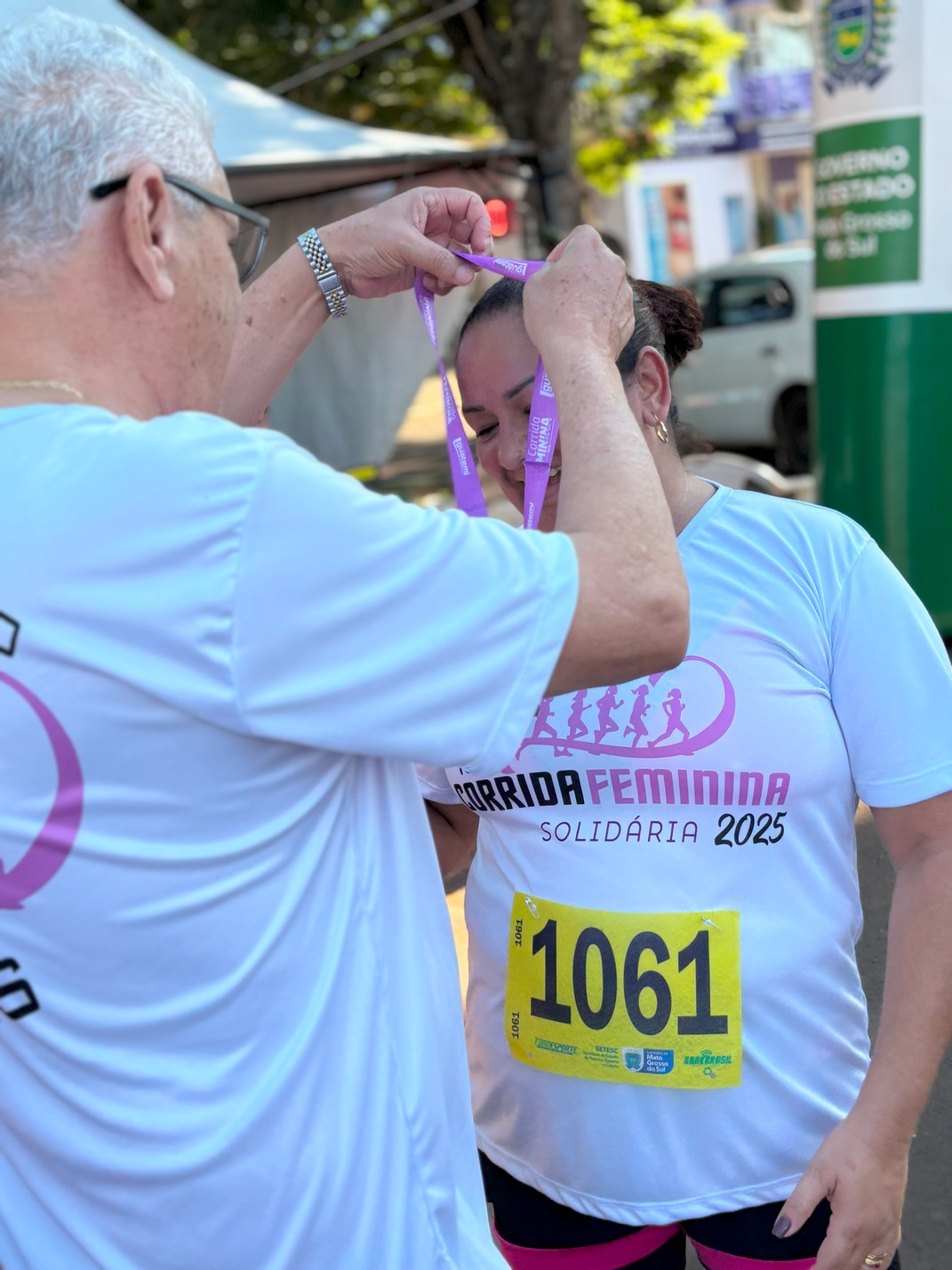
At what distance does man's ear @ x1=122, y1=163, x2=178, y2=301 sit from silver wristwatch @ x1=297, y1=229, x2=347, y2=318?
70 centimetres

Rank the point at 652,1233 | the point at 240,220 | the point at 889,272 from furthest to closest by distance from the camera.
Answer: the point at 889,272, the point at 652,1233, the point at 240,220

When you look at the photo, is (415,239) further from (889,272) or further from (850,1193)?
(889,272)

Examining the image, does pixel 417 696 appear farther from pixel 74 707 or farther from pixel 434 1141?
pixel 434 1141

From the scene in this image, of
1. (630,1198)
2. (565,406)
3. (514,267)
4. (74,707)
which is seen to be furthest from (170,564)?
(630,1198)

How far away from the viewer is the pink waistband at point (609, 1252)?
1797 mm

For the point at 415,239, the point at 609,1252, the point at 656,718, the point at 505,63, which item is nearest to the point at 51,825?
the point at 656,718

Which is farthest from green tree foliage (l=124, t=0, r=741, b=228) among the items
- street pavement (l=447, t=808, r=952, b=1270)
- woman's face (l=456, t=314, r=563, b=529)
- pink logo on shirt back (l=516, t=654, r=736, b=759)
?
pink logo on shirt back (l=516, t=654, r=736, b=759)

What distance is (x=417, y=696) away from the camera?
3.60 ft

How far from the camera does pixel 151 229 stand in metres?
1.15

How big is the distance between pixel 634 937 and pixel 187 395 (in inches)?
35.6

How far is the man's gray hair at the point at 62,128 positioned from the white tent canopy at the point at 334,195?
21.9 ft

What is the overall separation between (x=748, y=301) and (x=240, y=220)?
1109 centimetres

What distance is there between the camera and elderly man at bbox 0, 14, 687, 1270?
1.05m

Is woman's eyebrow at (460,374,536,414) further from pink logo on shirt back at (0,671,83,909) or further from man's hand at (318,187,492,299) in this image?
pink logo on shirt back at (0,671,83,909)
